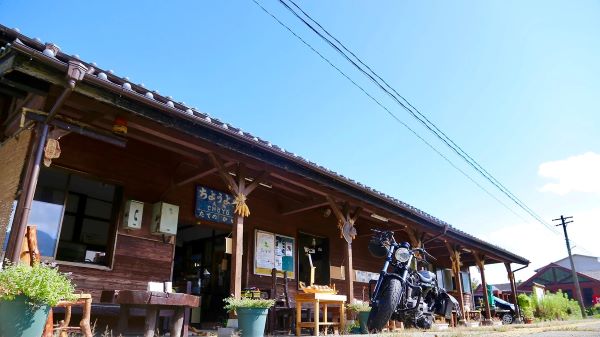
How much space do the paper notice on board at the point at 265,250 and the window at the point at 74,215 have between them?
3112mm

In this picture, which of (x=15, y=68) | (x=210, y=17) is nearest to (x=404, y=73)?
(x=210, y=17)

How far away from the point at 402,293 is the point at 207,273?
6.26 meters

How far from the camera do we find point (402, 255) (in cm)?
538

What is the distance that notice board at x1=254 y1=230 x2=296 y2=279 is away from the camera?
930cm

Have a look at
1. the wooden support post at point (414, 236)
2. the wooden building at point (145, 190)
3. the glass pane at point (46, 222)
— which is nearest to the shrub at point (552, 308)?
the wooden building at point (145, 190)

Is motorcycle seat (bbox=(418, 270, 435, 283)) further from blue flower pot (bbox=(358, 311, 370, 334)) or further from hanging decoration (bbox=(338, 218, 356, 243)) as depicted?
hanging decoration (bbox=(338, 218, 356, 243))

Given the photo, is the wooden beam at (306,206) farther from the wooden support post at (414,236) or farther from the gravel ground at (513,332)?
the wooden support post at (414,236)

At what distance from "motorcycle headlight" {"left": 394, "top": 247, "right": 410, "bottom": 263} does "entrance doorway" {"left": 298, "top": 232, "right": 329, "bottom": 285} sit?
5.30 meters

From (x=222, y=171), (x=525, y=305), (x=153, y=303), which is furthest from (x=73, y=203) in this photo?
(x=525, y=305)

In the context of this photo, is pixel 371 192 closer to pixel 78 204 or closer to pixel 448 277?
pixel 78 204

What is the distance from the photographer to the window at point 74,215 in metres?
6.37

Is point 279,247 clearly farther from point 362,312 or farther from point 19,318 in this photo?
point 19,318

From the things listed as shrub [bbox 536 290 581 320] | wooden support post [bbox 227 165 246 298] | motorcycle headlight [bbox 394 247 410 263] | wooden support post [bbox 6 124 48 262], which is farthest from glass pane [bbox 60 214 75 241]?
shrub [bbox 536 290 581 320]

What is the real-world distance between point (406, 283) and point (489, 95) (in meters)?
6.59
